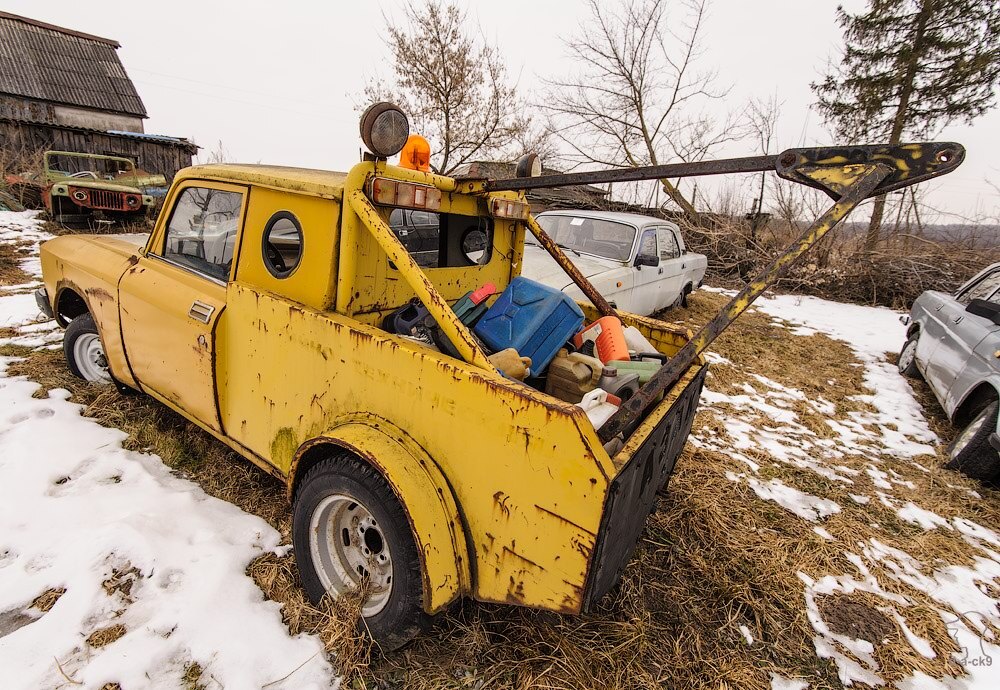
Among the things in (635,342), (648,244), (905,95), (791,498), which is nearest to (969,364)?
(791,498)

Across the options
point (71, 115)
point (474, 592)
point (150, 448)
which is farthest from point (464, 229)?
point (71, 115)

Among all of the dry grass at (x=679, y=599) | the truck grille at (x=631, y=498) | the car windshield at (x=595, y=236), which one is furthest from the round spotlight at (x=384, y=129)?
the car windshield at (x=595, y=236)

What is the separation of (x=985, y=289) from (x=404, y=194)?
670 cm

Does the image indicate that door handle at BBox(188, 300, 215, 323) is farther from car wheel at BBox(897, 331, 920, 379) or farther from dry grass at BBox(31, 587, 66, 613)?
car wheel at BBox(897, 331, 920, 379)

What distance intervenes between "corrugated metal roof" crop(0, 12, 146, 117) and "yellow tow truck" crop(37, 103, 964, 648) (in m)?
25.3

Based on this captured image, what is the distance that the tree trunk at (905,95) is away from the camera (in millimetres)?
12391

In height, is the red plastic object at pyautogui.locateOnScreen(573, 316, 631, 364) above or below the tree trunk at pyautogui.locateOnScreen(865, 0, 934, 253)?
below

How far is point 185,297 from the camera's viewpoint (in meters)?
2.41

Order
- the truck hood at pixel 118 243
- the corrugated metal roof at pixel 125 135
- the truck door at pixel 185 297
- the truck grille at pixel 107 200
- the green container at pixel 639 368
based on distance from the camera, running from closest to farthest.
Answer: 1. the green container at pixel 639 368
2. the truck door at pixel 185 297
3. the truck hood at pixel 118 243
4. the truck grille at pixel 107 200
5. the corrugated metal roof at pixel 125 135

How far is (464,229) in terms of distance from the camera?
280 centimetres

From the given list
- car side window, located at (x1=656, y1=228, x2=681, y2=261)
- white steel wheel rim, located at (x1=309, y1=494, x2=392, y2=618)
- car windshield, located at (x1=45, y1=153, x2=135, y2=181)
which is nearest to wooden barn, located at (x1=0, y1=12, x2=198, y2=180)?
car windshield, located at (x1=45, y1=153, x2=135, y2=181)

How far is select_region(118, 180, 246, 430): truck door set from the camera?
2.36m

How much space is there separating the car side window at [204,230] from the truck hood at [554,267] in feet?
9.14

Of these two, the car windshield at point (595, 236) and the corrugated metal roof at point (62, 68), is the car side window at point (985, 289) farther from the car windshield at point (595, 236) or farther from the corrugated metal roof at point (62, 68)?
the corrugated metal roof at point (62, 68)
